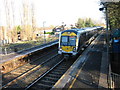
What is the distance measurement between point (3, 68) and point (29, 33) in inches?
944

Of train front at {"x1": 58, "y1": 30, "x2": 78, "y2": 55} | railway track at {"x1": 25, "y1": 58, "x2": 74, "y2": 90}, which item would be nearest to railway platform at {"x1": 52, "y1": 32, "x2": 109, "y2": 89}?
railway track at {"x1": 25, "y1": 58, "x2": 74, "y2": 90}

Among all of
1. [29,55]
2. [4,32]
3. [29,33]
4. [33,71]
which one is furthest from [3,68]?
[29,33]

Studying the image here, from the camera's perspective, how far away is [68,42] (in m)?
13.2

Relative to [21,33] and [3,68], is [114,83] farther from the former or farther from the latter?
[21,33]

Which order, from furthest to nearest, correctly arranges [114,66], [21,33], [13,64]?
[21,33]
[13,64]
[114,66]

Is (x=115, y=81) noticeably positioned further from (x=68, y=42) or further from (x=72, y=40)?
(x=68, y=42)

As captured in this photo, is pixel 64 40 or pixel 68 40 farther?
pixel 64 40

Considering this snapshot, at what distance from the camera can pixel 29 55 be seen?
15.6m

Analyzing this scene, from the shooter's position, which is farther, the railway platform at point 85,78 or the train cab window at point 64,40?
the train cab window at point 64,40

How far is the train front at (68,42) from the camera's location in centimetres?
1291

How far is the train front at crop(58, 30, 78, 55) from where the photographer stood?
12.9 metres

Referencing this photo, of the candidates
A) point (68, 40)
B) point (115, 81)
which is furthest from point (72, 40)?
point (115, 81)

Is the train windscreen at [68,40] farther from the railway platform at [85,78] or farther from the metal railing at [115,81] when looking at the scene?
the metal railing at [115,81]

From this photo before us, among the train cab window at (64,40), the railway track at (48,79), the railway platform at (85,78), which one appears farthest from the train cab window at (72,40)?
the railway platform at (85,78)
